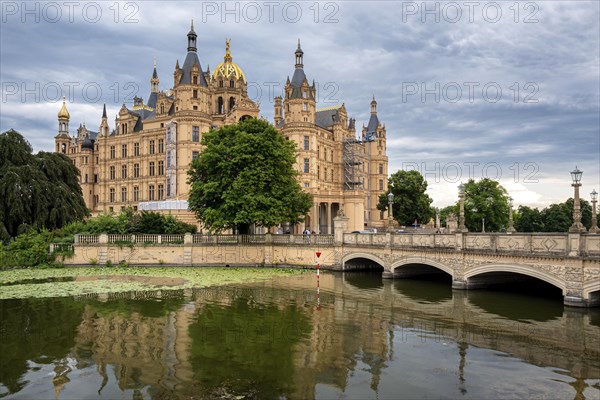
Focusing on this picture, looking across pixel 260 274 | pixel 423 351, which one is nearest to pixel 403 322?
pixel 423 351

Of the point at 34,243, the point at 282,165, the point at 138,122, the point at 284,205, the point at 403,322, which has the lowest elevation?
the point at 403,322

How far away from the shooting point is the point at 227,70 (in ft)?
230

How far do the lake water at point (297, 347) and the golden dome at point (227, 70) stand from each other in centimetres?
5070

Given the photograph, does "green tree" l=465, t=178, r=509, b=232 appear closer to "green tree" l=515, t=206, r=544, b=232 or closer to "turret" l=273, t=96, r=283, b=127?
"green tree" l=515, t=206, r=544, b=232

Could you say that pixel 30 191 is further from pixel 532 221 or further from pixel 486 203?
pixel 532 221

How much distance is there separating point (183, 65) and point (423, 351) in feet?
183

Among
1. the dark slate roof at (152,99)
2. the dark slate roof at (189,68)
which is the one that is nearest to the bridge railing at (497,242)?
the dark slate roof at (189,68)

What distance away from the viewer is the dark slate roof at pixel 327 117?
243 ft

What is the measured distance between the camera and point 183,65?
201 ft

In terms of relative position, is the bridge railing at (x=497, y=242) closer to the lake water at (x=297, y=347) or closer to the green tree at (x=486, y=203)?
the lake water at (x=297, y=347)

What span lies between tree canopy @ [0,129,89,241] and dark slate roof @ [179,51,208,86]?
20.2 meters

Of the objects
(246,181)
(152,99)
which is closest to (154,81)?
(152,99)

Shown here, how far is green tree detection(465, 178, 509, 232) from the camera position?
228ft

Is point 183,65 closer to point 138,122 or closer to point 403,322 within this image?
point 138,122
